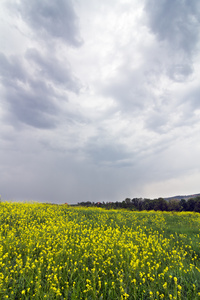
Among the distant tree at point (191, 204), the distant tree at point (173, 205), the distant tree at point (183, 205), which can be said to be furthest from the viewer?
the distant tree at point (173, 205)

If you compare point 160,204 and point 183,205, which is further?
point 160,204

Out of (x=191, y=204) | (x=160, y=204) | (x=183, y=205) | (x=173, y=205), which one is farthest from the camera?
(x=160, y=204)

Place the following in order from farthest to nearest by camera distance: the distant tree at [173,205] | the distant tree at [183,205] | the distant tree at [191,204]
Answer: the distant tree at [173,205] < the distant tree at [183,205] < the distant tree at [191,204]

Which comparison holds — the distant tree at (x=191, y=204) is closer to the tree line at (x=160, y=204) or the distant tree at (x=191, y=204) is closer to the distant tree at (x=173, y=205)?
the tree line at (x=160, y=204)

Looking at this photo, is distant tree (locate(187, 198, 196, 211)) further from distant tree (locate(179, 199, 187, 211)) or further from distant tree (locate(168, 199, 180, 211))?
distant tree (locate(168, 199, 180, 211))

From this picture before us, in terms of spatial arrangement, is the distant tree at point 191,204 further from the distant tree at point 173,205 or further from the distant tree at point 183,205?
the distant tree at point 173,205

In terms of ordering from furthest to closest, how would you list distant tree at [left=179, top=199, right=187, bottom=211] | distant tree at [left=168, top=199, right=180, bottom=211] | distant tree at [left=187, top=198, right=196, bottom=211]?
distant tree at [left=168, top=199, right=180, bottom=211] → distant tree at [left=179, top=199, right=187, bottom=211] → distant tree at [left=187, top=198, right=196, bottom=211]

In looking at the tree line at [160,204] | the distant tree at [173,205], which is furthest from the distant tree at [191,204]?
the distant tree at [173,205]

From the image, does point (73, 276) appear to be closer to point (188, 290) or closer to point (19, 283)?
point (19, 283)

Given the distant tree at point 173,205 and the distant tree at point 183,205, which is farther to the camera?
the distant tree at point 173,205

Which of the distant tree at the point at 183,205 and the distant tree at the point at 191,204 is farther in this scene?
the distant tree at the point at 183,205

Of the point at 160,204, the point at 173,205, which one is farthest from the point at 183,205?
the point at 160,204

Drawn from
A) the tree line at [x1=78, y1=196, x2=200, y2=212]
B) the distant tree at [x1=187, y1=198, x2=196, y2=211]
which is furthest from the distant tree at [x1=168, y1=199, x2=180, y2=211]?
the distant tree at [x1=187, y1=198, x2=196, y2=211]

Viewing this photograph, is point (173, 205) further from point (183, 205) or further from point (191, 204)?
point (191, 204)
